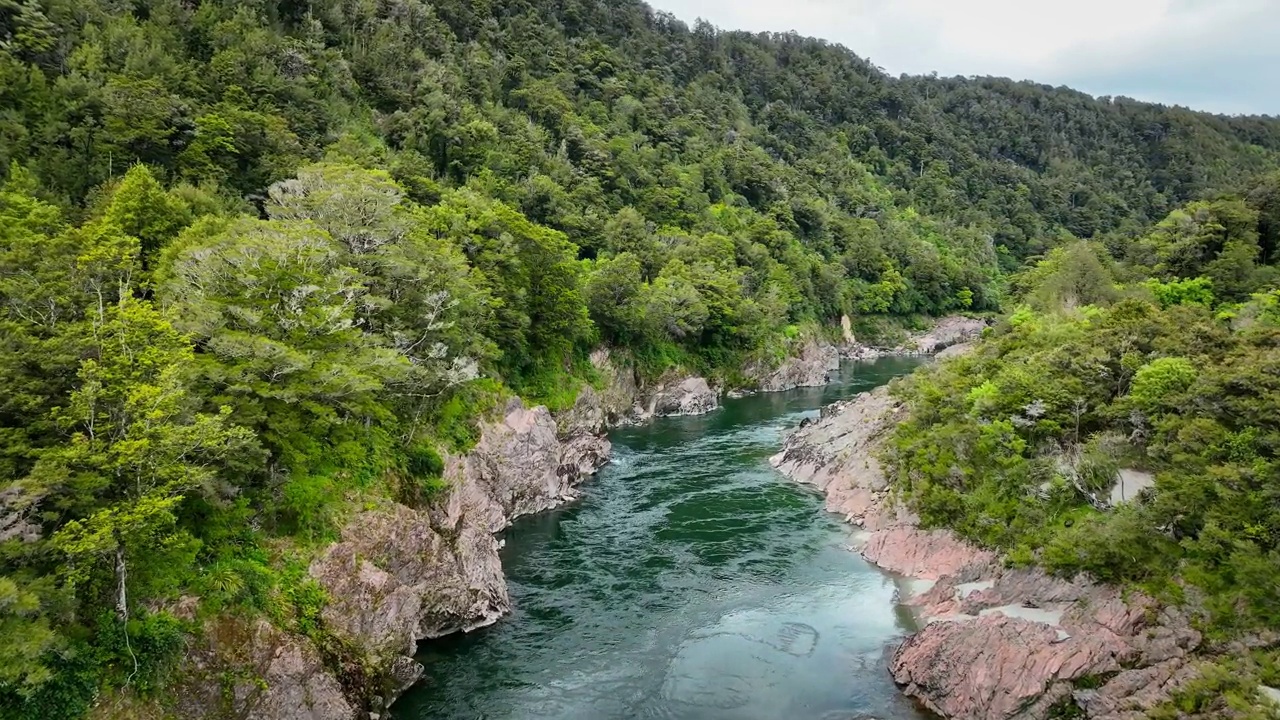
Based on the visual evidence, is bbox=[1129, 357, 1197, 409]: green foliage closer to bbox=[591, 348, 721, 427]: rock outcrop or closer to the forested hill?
bbox=[591, 348, 721, 427]: rock outcrop

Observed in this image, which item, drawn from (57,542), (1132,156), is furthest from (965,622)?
(1132,156)

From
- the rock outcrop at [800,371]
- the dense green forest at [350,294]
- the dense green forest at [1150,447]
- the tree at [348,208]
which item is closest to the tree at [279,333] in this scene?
the dense green forest at [350,294]

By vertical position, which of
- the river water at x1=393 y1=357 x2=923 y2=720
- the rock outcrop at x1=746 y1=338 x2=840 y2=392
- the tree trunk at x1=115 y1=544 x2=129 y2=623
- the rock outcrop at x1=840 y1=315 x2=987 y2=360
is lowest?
the river water at x1=393 y1=357 x2=923 y2=720

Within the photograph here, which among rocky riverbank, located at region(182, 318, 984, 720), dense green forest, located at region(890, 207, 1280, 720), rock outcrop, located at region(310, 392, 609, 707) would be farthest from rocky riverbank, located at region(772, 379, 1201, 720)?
rock outcrop, located at region(310, 392, 609, 707)

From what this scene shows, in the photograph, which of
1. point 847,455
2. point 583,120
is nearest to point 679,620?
point 847,455

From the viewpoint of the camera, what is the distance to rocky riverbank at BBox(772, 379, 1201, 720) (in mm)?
17484

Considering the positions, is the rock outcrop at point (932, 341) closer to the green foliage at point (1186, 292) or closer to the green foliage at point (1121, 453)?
the green foliage at point (1186, 292)

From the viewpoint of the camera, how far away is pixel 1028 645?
19.3m

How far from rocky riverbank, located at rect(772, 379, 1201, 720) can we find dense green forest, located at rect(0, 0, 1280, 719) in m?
1.40

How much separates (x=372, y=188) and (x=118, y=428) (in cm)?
1795

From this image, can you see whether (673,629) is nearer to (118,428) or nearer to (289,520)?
(289,520)

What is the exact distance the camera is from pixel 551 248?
4481 cm

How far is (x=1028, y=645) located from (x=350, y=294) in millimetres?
23806

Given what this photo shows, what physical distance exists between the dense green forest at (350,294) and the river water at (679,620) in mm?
5348
